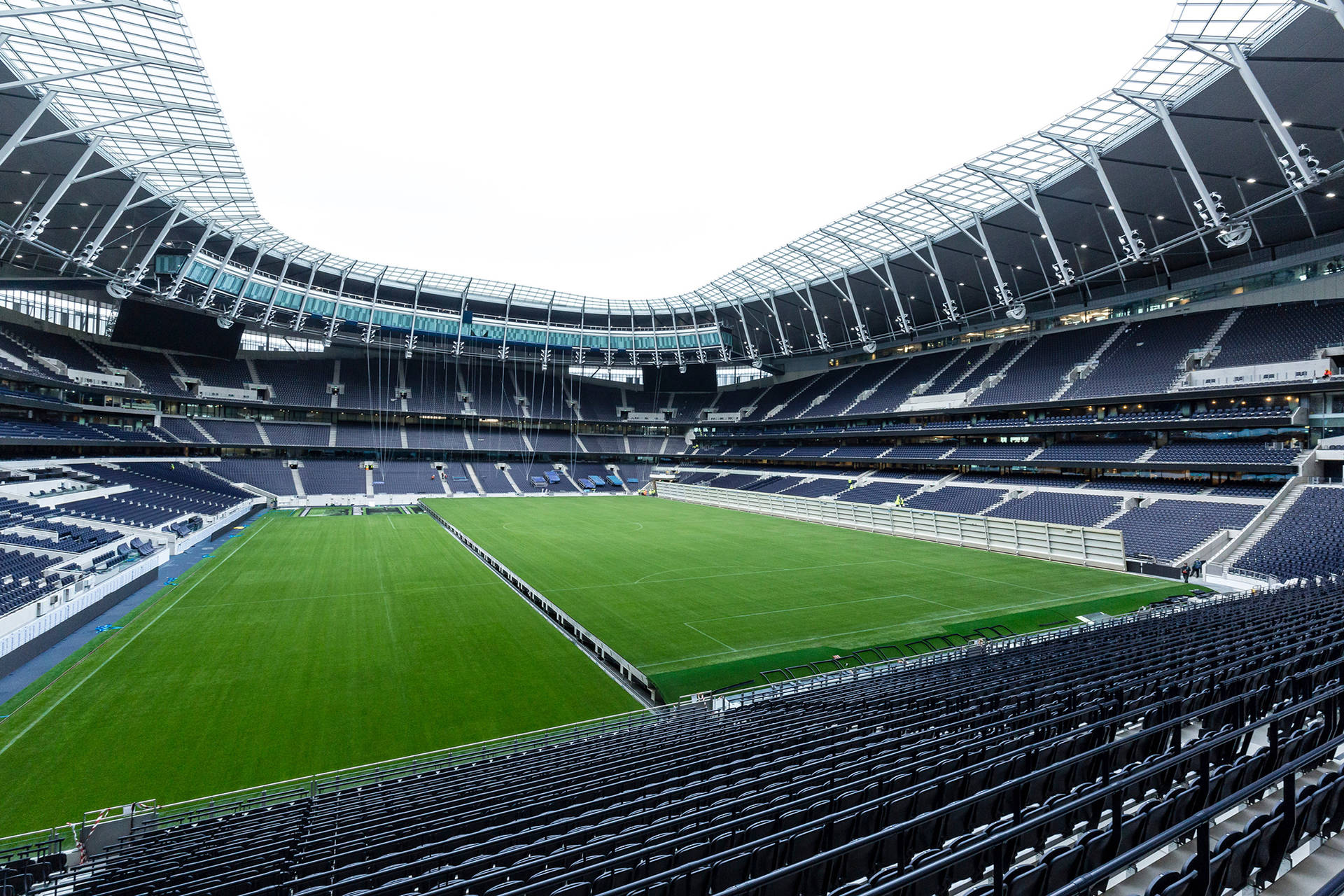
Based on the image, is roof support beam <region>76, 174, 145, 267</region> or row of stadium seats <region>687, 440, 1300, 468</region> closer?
row of stadium seats <region>687, 440, 1300, 468</region>

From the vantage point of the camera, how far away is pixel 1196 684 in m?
7.40

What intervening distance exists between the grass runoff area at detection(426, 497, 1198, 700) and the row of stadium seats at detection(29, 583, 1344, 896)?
17.6 feet

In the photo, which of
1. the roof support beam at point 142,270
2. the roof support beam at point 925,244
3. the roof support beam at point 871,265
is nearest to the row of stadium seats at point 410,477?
the roof support beam at point 142,270

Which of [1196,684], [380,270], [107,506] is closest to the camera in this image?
[1196,684]

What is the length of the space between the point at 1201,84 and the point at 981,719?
27503 millimetres

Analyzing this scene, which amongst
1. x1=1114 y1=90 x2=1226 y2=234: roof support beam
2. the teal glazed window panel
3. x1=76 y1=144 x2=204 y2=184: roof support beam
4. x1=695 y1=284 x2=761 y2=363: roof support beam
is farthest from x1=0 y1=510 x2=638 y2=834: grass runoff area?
x1=695 y1=284 x2=761 y2=363: roof support beam

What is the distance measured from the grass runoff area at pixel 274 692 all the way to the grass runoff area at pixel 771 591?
2354mm

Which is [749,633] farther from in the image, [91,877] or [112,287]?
[112,287]

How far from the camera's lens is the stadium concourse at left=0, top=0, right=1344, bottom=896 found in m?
5.43

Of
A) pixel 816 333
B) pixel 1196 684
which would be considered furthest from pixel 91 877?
pixel 816 333

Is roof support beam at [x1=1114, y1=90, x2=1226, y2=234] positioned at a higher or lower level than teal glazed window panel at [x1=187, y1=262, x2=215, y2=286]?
lower

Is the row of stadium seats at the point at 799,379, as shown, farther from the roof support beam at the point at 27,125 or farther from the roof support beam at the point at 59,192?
the roof support beam at the point at 27,125

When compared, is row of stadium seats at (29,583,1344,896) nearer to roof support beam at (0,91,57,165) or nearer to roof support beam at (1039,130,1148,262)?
roof support beam at (1039,130,1148,262)

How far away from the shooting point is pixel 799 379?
234 feet
